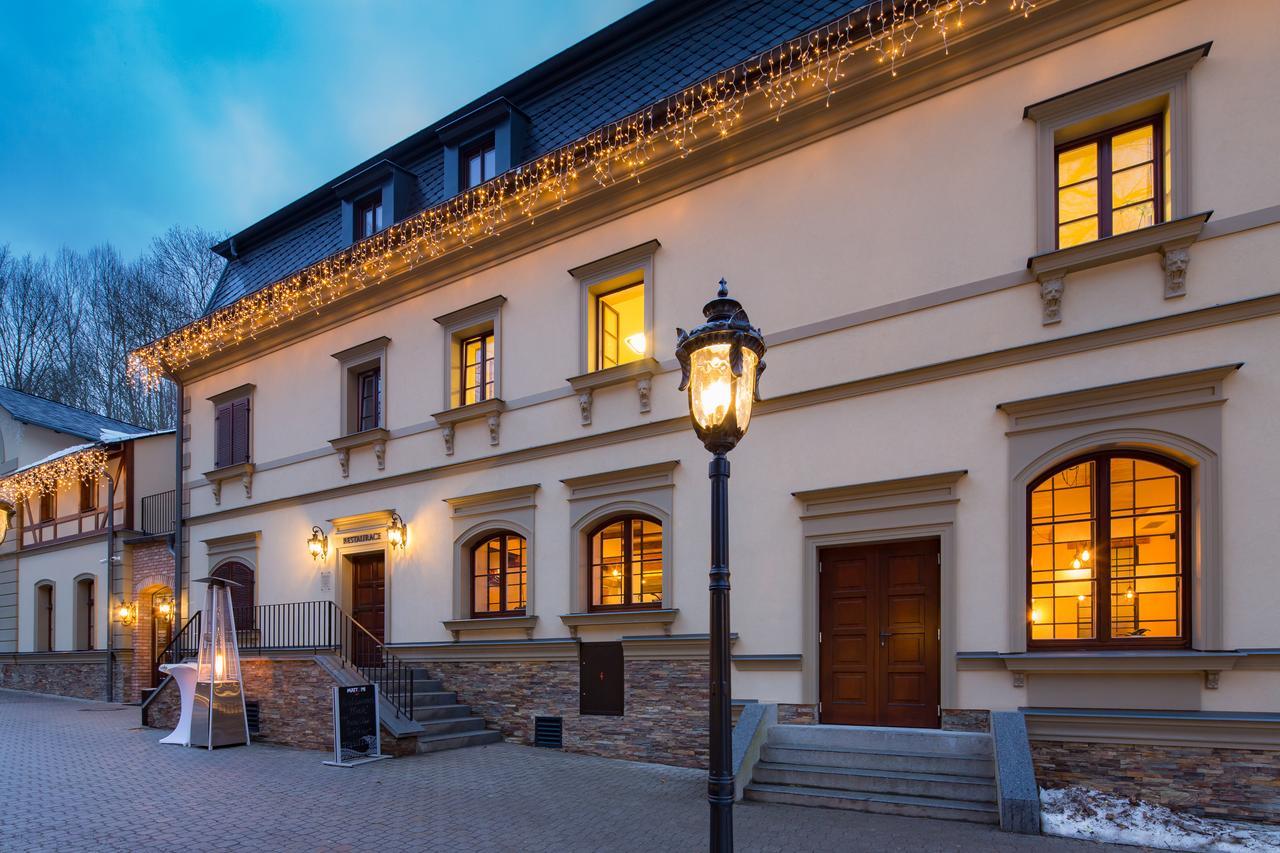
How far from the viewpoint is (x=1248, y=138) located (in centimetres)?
740

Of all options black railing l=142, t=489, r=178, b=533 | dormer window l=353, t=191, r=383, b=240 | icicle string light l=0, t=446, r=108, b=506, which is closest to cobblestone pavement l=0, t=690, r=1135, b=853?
black railing l=142, t=489, r=178, b=533

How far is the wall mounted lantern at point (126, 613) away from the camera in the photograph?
63.3 feet

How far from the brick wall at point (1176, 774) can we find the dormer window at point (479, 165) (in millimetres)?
11117

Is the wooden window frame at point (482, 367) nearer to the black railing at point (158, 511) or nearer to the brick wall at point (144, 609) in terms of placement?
the brick wall at point (144, 609)

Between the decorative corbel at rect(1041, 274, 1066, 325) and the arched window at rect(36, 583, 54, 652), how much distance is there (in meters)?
25.0

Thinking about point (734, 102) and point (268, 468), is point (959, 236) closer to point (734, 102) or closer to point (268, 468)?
point (734, 102)

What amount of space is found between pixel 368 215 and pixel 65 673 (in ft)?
50.3

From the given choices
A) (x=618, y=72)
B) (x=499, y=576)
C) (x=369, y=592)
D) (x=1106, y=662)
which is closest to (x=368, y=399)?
(x=369, y=592)

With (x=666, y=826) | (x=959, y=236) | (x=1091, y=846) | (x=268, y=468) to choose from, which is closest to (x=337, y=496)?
(x=268, y=468)

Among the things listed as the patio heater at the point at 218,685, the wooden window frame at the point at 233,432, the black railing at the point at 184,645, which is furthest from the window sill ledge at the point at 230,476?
the patio heater at the point at 218,685

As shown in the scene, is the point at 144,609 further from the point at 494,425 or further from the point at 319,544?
the point at 494,425

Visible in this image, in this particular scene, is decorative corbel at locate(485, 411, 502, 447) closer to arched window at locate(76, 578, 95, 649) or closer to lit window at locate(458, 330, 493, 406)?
lit window at locate(458, 330, 493, 406)

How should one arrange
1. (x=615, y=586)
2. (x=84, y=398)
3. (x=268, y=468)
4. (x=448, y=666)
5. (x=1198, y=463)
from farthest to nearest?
(x=84, y=398) < (x=268, y=468) < (x=448, y=666) < (x=615, y=586) < (x=1198, y=463)

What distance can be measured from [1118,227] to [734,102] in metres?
4.55
